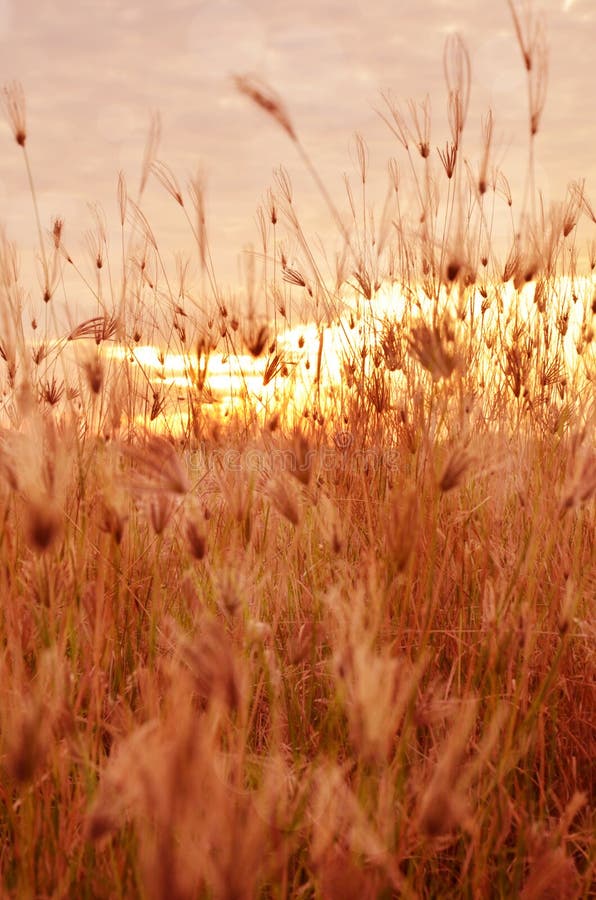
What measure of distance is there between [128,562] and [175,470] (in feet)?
2.44

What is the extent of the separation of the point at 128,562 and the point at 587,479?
3.07 ft

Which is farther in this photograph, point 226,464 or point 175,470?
point 226,464

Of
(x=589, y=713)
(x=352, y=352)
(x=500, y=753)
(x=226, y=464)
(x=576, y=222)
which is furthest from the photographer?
(x=576, y=222)

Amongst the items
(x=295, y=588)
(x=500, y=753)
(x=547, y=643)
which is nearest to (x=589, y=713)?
(x=547, y=643)

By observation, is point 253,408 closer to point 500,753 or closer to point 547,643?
point 547,643

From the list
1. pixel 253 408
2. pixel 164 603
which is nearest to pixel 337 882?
pixel 164 603

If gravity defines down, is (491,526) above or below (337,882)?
below

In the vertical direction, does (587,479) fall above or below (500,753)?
above

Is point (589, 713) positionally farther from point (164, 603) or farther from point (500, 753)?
point (164, 603)

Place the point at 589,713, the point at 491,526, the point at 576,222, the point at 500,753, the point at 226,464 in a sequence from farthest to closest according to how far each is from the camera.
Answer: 1. the point at 576,222
2. the point at 491,526
3. the point at 226,464
4. the point at 589,713
5. the point at 500,753

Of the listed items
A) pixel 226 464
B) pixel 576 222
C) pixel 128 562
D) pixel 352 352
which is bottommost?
pixel 128 562

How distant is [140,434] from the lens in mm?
1979

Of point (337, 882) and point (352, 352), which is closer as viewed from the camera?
point (337, 882)

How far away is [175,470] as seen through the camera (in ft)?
2.95
